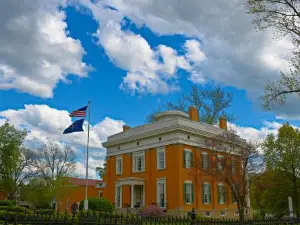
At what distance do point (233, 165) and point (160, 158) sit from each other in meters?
6.94

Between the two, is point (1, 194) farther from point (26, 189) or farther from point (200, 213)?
point (200, 213)

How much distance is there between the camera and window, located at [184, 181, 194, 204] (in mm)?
33091

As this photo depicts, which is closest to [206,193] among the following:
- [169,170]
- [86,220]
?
[169,170]

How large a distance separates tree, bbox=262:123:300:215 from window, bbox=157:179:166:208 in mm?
9659

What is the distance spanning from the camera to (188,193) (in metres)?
33.5

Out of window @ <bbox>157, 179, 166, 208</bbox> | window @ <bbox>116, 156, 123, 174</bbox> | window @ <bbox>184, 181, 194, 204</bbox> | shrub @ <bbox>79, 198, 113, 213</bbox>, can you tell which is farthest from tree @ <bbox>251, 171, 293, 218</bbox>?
window @ <bbox>116, 156, 123, 174</bbox>

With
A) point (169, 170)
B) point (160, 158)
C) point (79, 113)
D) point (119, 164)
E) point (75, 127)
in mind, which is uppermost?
point (79, 113)

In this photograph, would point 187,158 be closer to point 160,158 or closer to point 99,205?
point 160,158

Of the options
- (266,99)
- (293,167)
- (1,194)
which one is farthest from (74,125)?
(1,194)

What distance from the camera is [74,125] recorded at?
28875 millimetres

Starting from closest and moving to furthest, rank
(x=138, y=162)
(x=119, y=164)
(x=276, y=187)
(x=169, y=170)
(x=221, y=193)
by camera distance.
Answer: (x=276, y=187), (x=169, y=170), (x=221, y=193), (x=138, y=162), (x=119, y=164)

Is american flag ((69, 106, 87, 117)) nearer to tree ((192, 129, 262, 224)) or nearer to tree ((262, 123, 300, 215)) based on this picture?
tree ((192, 129, 262, 224))

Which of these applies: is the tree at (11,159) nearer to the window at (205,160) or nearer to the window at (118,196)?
the window at (118,196)

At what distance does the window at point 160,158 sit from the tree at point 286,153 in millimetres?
9401
